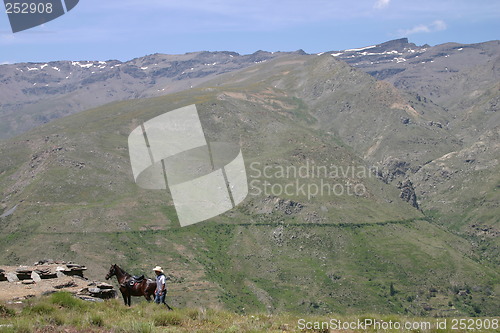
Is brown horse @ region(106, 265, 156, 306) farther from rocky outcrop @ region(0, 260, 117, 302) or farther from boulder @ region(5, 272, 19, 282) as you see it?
boulder @ region(5, 272, 19, 282)

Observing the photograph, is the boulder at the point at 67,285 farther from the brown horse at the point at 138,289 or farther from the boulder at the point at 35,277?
the brown horse at the point at 138,289

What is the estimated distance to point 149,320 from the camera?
21.2m

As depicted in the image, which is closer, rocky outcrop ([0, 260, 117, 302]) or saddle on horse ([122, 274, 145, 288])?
rocky outcrop ([0, 260, 117, 302])

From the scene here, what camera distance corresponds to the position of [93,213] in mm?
188625

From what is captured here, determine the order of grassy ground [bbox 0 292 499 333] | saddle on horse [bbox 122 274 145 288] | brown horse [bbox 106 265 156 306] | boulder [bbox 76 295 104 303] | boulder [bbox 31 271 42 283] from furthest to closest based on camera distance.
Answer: boulder [bbox 31 271 42 283] → saddle on horse [bbox 122 274 145 288] → brown horse [bbox 106 265 156 306] → boulder [bbox 76 295 104 303] → grassy ground [bbox 0 292 499 333]

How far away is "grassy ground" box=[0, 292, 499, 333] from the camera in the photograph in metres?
19.6

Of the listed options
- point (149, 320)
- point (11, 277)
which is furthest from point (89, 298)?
point (149, 320)

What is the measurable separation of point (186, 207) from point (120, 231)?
25263 millimetres

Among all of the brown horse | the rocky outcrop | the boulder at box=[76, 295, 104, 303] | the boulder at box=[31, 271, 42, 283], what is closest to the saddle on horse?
the brown horse

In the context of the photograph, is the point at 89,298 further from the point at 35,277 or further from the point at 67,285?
the point at 35,277

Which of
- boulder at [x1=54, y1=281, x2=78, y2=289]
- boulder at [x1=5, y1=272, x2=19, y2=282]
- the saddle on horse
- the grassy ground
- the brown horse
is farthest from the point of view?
boulder at [x1=5, y1=272, x2=19, y2=282]

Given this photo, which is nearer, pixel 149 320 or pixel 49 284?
pixel 149 320

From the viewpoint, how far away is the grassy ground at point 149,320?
19638 mm

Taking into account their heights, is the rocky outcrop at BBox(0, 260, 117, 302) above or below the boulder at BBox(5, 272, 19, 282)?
below
